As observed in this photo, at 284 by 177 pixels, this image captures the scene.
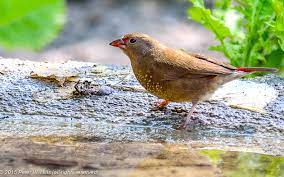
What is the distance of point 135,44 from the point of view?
3730 mm

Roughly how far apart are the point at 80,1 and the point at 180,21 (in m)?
2.19

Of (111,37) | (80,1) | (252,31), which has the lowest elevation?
(252,31)

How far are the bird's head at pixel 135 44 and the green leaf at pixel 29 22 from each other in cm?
326

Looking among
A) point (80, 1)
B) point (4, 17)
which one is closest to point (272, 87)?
point (4, 17)

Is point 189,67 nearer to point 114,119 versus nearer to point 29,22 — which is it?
point 114,119

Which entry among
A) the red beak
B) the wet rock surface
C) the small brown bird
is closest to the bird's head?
the red beak

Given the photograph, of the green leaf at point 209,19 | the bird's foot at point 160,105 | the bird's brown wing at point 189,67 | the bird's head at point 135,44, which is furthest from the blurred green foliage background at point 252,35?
the bird's foot at point 160,105

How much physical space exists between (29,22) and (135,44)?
11.0ft

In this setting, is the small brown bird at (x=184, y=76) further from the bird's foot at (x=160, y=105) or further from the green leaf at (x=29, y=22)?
the green leaf at (x=29, y=22)

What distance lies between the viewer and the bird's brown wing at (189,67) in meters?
3.37

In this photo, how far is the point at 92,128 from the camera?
10.9ft

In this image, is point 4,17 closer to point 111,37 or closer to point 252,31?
point 252,31

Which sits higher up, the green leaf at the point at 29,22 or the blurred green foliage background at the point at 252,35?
the blurred green foliage background at the point at 252,35

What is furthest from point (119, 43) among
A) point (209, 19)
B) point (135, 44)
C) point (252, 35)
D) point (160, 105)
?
point (252, 35)
